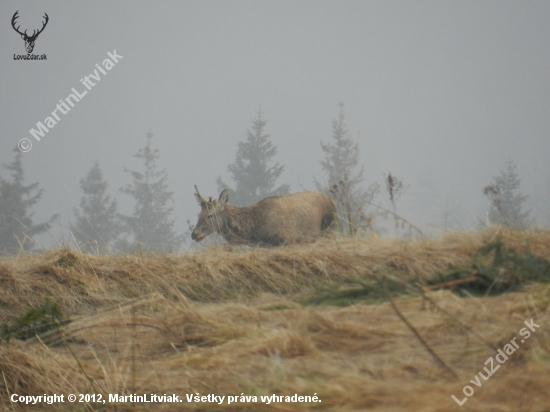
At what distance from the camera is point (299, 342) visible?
2656 millimetres

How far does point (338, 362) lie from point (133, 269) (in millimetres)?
3708

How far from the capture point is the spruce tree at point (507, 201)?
6.27 metres

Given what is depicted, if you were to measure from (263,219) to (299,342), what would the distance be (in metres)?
8.81

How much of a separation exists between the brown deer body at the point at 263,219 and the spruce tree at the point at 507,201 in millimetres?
3504

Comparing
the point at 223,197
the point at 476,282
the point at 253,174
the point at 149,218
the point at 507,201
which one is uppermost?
the point at 253,174

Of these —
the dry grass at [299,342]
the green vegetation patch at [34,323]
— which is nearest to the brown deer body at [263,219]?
the dry grass at [299,342]

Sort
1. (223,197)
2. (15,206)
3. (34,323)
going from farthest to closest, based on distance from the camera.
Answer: (15,206)
(223,197)
(34,323)

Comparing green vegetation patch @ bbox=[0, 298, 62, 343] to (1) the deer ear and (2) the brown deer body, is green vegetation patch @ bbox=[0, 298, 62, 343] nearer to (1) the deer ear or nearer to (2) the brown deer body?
(2) the brown deer body

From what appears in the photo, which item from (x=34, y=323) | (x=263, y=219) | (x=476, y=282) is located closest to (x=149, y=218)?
(x=263, y=219)

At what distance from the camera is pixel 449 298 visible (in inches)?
126

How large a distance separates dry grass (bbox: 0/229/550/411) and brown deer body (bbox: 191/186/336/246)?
19.2ft

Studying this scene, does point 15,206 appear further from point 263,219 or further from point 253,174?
point 263,219

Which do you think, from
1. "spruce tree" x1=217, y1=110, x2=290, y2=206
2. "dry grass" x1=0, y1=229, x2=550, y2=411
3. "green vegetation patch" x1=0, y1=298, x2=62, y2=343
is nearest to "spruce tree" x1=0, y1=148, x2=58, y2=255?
"spruce tree" x1=217, y1=110, x2=290, y2=206

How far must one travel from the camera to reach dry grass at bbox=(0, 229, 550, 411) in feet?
6.97
